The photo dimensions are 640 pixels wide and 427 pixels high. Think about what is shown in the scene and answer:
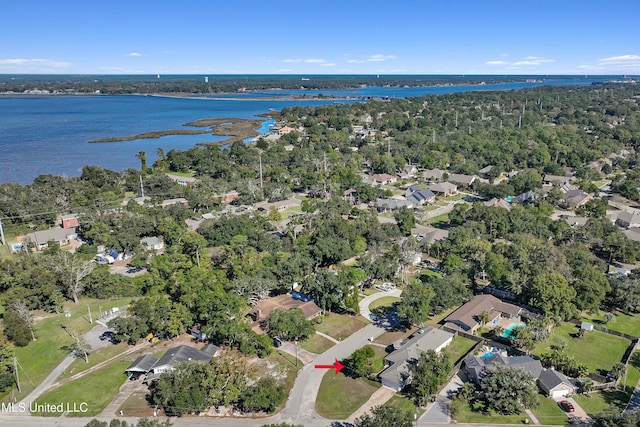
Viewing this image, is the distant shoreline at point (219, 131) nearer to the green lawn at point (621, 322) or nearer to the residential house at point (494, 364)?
the green lawn at point (621, 322)

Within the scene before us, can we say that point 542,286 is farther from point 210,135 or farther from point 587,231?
point 210,135

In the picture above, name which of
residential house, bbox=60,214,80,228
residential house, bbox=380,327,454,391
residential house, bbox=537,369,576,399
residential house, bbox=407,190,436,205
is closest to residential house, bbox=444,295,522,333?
residential house, bbox=380,327,454,391

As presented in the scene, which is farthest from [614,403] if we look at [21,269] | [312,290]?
[21,269]

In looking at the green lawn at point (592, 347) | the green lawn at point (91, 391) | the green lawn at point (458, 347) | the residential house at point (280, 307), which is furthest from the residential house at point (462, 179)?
the green lawn at point (91, 391)

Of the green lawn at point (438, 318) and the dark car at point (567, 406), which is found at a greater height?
the dark car at point (567, 406)

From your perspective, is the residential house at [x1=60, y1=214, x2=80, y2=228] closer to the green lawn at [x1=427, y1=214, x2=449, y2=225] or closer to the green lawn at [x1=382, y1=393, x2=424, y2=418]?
the green lawn at [x1=427, y1=214, x2=449, y2=225]

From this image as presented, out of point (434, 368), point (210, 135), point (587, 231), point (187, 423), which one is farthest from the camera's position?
point (210, 135)

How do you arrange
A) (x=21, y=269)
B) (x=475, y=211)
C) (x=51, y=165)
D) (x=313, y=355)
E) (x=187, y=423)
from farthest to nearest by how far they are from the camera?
1. (x=51, y=165)
2. (x=475, y=211)
3. (x=21, y=269)
4. (x=313, y=355)
5. (x=187, y=423)
